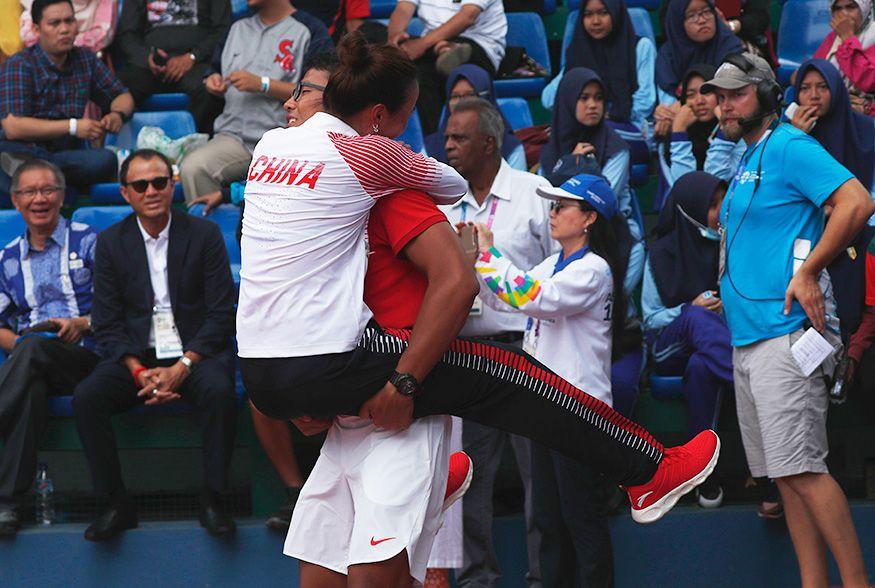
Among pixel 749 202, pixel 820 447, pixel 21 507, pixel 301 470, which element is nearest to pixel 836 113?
pixel 749 202

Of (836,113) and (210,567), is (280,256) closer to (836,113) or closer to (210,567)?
(210,567)

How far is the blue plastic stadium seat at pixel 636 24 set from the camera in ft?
27.3

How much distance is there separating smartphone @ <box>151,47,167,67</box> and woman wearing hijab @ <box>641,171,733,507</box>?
144 inches

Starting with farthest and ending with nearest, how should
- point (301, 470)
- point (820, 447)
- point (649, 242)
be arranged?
1. point (649, 242)
2. point (301, 470)
3. point (820, 447)

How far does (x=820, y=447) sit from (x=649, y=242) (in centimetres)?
223

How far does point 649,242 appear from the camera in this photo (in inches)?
263

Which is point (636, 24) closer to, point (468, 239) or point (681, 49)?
point (681, 49)

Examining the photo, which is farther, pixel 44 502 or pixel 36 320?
pixel 36 320

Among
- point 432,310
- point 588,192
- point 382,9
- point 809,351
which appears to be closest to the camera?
point 432,310

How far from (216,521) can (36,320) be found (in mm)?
1363

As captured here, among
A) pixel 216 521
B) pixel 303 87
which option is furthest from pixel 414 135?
pixel 303 87

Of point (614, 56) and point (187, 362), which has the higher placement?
point (614, 56)

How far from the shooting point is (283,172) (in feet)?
10.7

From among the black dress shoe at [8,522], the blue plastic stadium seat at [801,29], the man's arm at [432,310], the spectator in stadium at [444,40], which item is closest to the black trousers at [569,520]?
the man's arm at [432,310]
